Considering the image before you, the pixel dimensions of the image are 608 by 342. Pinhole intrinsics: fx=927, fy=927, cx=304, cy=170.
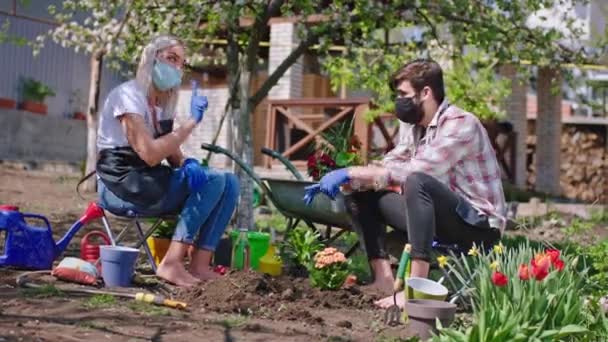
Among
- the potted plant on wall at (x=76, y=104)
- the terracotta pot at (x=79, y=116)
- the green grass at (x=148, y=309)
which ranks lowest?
the green grass at (x=148, y=309)

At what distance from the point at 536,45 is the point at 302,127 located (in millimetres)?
4253

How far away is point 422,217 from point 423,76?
69 centimetres

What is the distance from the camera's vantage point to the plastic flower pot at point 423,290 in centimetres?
351

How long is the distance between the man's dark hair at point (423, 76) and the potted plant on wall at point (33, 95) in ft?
35.0

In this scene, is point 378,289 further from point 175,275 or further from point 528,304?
point 528,304

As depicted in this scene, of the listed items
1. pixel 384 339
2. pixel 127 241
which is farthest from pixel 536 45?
pixel 384 339

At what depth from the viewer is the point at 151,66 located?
4480 mm

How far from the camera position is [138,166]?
437 cm

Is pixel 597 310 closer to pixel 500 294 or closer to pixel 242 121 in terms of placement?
pixel 500 294

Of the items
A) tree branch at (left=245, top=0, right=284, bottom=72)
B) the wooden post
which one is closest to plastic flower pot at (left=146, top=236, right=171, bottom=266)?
tree branch at (left=245, top=0, right=284, bottom=72)

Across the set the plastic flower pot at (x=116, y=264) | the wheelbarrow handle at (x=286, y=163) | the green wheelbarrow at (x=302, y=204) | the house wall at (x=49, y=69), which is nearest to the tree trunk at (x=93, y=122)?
the house wall at (x=49, y=69)

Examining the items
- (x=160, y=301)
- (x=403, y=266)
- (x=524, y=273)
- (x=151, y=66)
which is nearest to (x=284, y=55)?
(x=151, y=66)

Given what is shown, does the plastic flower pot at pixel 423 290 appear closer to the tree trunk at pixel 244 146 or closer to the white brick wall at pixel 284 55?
the tree trunk at pixel 244 146

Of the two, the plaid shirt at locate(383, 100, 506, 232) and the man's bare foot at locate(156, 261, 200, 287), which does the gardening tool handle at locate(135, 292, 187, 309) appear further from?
the plaid shirt at locate(383, 100, 506, 232)
